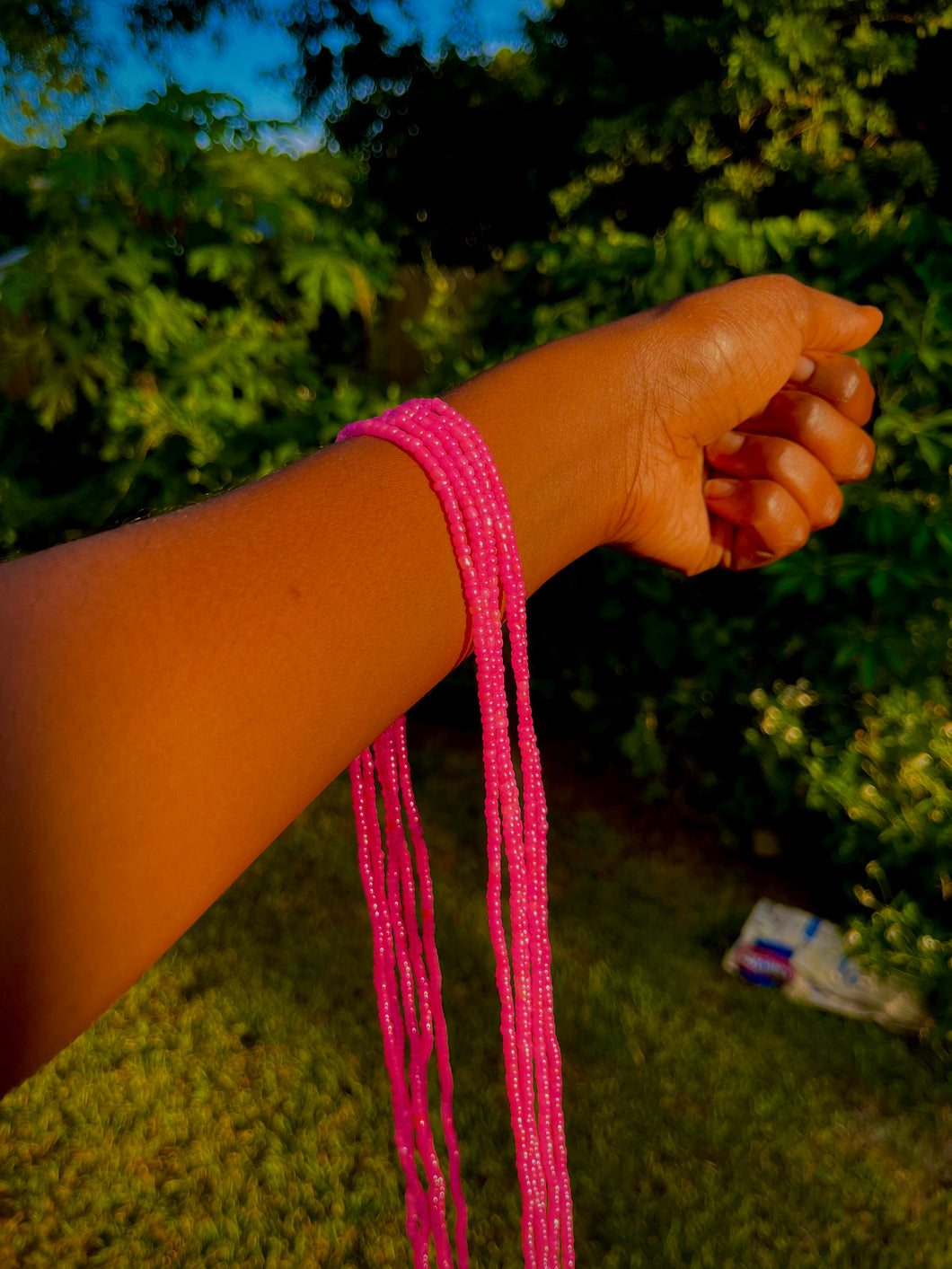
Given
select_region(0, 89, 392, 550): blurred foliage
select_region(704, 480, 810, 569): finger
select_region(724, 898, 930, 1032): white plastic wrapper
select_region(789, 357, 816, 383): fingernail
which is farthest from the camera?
select_region(0, 89, 392, 550): blurred foliage

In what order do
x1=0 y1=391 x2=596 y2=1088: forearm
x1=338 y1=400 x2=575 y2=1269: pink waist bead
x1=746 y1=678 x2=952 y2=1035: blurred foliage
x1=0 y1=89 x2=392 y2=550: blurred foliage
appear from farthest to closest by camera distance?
x1=0 y1=89 x2=392 y2=550: blurred foliage, x1=746 y1=678 x2=952 y2=1035: blurred foliage, x1=338 y1=400 x2=575 y2=1269: pink waist bead, x1=0 y1=391 x2=596 y2=1088: forearm

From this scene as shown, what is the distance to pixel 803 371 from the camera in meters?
2.01

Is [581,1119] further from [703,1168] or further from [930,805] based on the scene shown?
[930,805]

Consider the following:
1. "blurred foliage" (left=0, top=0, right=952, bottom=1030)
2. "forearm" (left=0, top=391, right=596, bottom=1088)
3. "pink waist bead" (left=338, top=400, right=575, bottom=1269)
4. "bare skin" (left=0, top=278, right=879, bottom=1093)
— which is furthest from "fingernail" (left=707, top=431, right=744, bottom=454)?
"forearm" (left=0, top=391, right=596, bottom=1088)

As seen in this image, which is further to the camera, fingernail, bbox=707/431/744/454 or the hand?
fingernail, bbox=707/431/744/454

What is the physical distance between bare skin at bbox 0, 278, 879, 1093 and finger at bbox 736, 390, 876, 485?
67 centimetres

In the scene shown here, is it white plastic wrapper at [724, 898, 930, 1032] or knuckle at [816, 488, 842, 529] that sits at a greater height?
knuckle at [816, 488, 842, 529]

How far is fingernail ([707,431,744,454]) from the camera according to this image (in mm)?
1958

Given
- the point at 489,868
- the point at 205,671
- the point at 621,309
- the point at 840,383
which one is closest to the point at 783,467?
the point at 840,383

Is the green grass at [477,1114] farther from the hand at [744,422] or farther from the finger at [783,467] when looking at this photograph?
the finger at [783,467]

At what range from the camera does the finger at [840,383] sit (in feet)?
6.47

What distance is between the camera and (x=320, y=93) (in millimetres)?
8438

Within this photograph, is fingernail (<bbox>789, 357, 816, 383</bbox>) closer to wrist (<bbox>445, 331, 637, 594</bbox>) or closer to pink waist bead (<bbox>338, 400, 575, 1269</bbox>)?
wrist (<bbox>445, 331, 637, 594</bbox>)

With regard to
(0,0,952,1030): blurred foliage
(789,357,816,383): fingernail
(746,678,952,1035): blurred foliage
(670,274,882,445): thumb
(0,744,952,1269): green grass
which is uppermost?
(670,274,882,445): thumb
